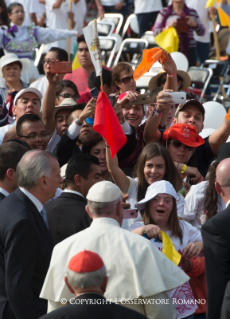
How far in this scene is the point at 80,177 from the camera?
488cm

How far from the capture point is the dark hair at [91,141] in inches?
235

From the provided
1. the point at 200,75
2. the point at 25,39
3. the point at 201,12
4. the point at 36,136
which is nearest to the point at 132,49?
the point at 201,12

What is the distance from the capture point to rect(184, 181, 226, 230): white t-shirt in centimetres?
525

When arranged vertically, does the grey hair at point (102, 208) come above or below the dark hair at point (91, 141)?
above

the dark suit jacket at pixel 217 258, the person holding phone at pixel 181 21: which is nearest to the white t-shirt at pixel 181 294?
the dark suit jacket at pixel 217 258

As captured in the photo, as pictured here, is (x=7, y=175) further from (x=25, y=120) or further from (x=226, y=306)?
(x=226, y=306)

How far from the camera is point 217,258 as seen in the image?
12.6ft

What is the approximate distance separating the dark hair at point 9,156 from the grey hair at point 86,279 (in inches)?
71.3

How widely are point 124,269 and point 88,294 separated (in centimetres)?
63

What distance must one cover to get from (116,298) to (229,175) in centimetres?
112

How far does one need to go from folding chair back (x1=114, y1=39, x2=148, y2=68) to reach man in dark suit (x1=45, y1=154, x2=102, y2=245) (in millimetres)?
7269

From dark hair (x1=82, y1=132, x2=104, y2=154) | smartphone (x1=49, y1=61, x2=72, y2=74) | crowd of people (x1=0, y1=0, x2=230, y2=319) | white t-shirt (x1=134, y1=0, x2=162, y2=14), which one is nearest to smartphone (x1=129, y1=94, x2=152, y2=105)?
crowd of people (x1=0, y1=0, x2=230, y2=319)

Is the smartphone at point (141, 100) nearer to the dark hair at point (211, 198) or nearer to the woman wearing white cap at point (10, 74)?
the dark hair at point (211, 198)

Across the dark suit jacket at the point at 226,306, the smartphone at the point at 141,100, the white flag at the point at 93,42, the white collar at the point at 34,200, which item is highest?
the white flag at the point at 93,42
